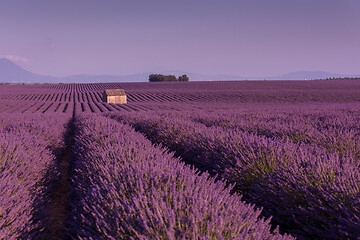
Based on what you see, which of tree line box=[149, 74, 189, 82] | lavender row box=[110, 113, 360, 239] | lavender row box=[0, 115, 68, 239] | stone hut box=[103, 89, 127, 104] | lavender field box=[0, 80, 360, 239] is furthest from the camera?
tree line box=[149, 74, 189, 82]

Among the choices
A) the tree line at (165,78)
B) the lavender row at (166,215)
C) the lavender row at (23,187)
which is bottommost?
the lavender row at (23,187)

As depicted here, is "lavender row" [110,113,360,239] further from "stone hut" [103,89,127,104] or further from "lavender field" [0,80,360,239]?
"stone hut" [103,89,127,104]

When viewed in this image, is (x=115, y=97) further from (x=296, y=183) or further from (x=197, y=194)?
(x=197, y=194)

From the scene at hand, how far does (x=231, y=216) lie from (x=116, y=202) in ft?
2.74

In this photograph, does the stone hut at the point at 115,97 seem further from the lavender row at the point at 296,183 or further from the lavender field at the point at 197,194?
the lavender row at the point at 296,183

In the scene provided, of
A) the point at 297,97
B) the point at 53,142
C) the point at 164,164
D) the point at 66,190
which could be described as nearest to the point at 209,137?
the point at 164,164

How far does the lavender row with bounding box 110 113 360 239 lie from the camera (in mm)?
2033

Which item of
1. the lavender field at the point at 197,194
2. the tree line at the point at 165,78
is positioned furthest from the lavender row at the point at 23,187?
the tree line at the point at 165,78

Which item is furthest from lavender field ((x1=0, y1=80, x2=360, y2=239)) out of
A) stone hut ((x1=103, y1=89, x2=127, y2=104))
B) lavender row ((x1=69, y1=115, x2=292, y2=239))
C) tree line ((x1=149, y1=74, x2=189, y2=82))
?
tree line ((x1=149, y1=74, x2=189, y2=82))

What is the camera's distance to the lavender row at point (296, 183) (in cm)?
203

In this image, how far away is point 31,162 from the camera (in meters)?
3.70

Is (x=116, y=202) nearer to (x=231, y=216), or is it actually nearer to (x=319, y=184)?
(x=231, y=216)

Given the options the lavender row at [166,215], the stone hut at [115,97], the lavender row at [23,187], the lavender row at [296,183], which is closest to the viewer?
the lavender row at [166,215]

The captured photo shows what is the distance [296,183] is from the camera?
8.00ft
